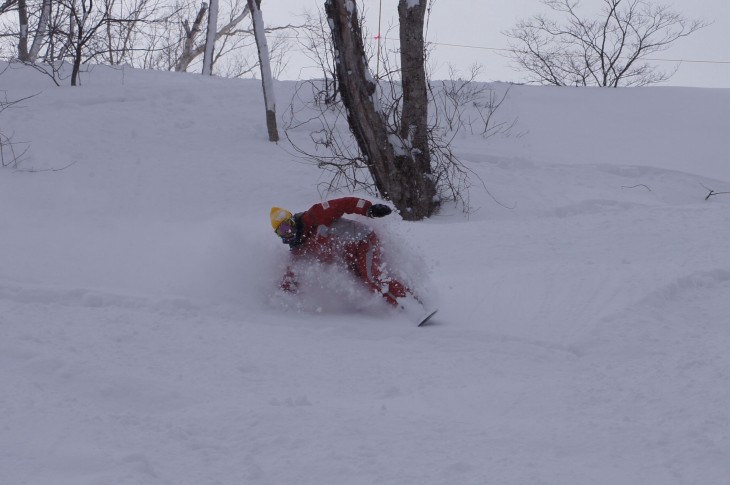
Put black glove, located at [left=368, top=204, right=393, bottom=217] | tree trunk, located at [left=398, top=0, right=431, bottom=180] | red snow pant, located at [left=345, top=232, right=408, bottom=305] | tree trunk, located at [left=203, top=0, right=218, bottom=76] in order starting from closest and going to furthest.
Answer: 1. black glove, located at [left=368, top=204, right=393, bottom=217]
2. red snow pant, located at [left=345, top=232, right=408, bottom=305]
3. tree trunk, located at [left=398, top=0, right=431, bottom=180]
4. tree trunk, located at [left=203, top=0, right=218, bottom=76]

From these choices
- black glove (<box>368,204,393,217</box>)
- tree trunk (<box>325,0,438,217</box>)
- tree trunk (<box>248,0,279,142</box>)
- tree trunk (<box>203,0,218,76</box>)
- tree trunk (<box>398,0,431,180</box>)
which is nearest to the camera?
black glove (<box>368,204,393,217</box>)

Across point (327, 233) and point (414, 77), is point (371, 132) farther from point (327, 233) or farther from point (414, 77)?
point (327, 233)

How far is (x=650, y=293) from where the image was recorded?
4.75 m

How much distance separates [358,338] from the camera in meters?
4.32

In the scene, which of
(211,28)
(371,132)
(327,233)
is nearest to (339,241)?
(327,233)

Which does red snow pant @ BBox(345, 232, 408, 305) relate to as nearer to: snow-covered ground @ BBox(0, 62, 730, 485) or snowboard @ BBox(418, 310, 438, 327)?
snow-covered ground @ BBox(0, 62, 730, 485)

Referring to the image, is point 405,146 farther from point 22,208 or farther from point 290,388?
point 290,388

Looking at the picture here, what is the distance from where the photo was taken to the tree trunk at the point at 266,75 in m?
10.9

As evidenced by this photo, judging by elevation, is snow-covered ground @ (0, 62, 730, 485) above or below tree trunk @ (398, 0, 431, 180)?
below

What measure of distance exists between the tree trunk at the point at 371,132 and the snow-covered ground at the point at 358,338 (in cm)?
39

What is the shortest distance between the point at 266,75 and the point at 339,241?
6.75 m

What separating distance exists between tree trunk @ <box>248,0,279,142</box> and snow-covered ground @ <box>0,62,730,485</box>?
1294 millimetres

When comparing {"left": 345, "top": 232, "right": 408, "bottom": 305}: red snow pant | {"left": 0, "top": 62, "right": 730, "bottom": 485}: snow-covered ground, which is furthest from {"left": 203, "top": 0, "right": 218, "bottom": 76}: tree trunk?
{"left": 345, "top": 232, "right": 408, "bottom": 305}: red snow pant

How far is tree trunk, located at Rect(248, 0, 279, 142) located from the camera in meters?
10.9
